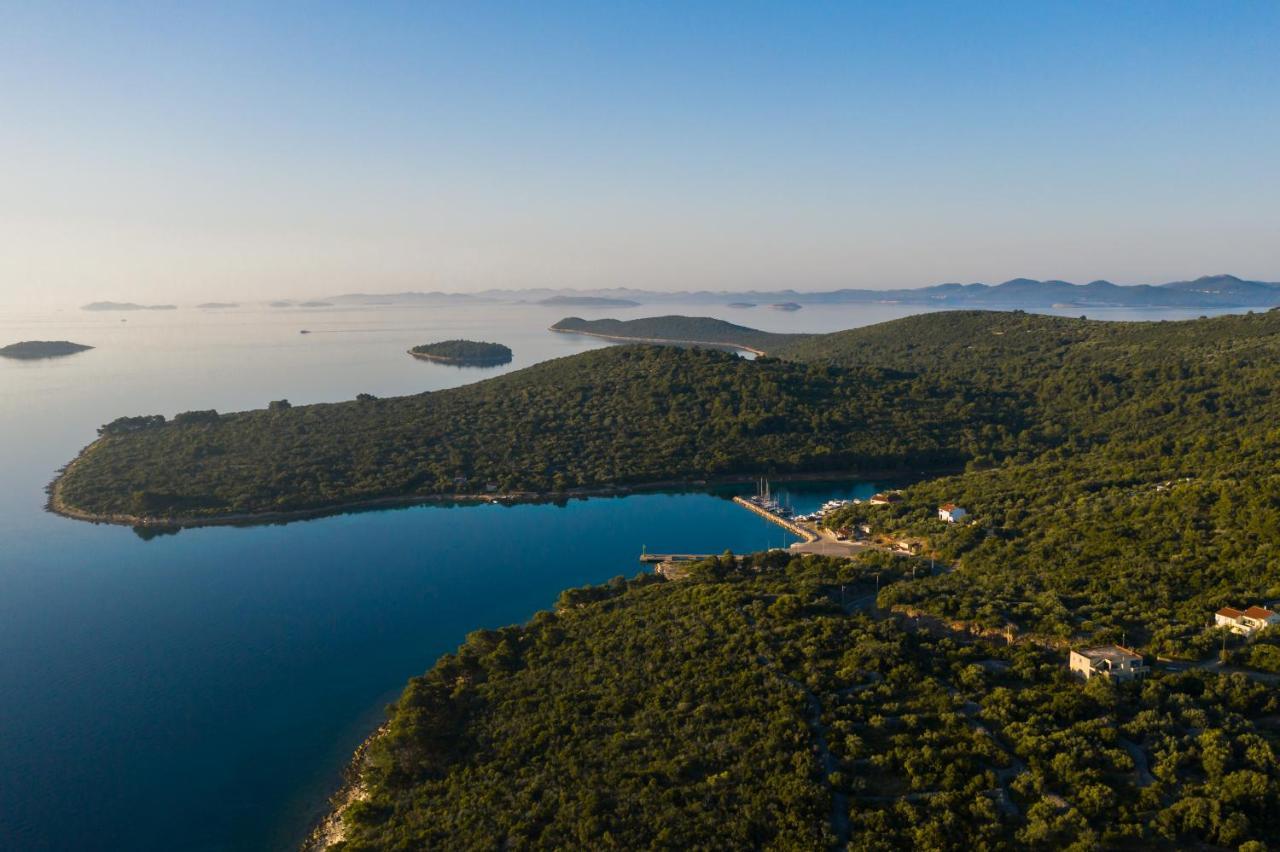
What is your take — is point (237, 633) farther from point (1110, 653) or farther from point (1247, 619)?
point (1247, 619)

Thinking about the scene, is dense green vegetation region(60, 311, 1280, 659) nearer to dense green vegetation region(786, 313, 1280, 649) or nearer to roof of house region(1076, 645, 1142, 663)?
dense green vegetation region(786, 313, 1280, 649)

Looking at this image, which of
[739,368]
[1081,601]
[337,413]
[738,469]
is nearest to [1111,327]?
[739,368]

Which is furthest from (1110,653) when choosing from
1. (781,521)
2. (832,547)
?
(781,521)

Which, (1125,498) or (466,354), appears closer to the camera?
(1125,498)

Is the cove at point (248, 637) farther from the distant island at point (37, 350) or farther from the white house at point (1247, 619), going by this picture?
the distant island at point (37, 350)

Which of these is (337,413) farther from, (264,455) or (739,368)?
(739,368)

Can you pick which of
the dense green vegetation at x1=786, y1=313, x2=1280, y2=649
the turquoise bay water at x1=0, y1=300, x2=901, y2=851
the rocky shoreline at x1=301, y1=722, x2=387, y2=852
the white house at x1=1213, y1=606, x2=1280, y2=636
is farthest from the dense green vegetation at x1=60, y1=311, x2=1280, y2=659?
the rocky shoreline at x1=301, y1=722, x2=387, y2=852
